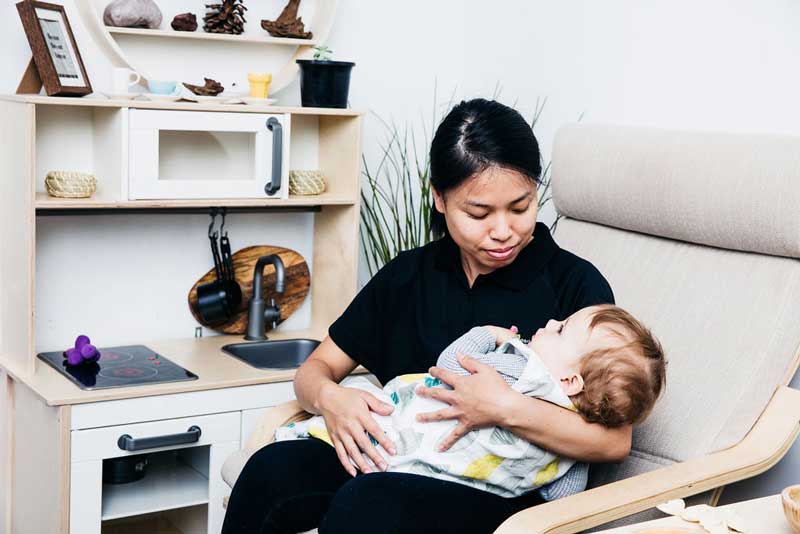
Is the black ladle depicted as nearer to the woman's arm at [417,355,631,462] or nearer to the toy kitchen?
the toy kitchen

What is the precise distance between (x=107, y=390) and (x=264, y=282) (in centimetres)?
74

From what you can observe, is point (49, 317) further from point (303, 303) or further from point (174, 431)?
point (303, 303)

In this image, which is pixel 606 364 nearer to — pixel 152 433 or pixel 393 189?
pixel 152 433

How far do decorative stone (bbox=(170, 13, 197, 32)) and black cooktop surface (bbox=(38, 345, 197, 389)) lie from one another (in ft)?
2.84

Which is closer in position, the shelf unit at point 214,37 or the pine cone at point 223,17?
the shelf unit at point 214,37

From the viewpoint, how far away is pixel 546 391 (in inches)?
63.6

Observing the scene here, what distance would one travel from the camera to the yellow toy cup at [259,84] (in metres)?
2.67

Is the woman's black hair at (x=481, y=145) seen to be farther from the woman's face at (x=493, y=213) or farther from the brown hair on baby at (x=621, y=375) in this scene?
the brown hair on baby at (x=621, y=375)

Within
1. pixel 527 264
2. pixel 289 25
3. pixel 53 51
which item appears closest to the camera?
pixel 527 264

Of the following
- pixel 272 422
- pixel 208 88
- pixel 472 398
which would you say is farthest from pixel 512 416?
pixel 208 88

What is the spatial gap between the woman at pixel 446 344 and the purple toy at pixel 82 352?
0.77 metres

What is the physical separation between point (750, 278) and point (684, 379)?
9.0 inches

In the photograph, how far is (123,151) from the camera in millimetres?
2430

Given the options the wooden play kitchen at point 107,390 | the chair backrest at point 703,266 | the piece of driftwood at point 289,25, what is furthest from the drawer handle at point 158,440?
the piece of driftwood at point 289,25
